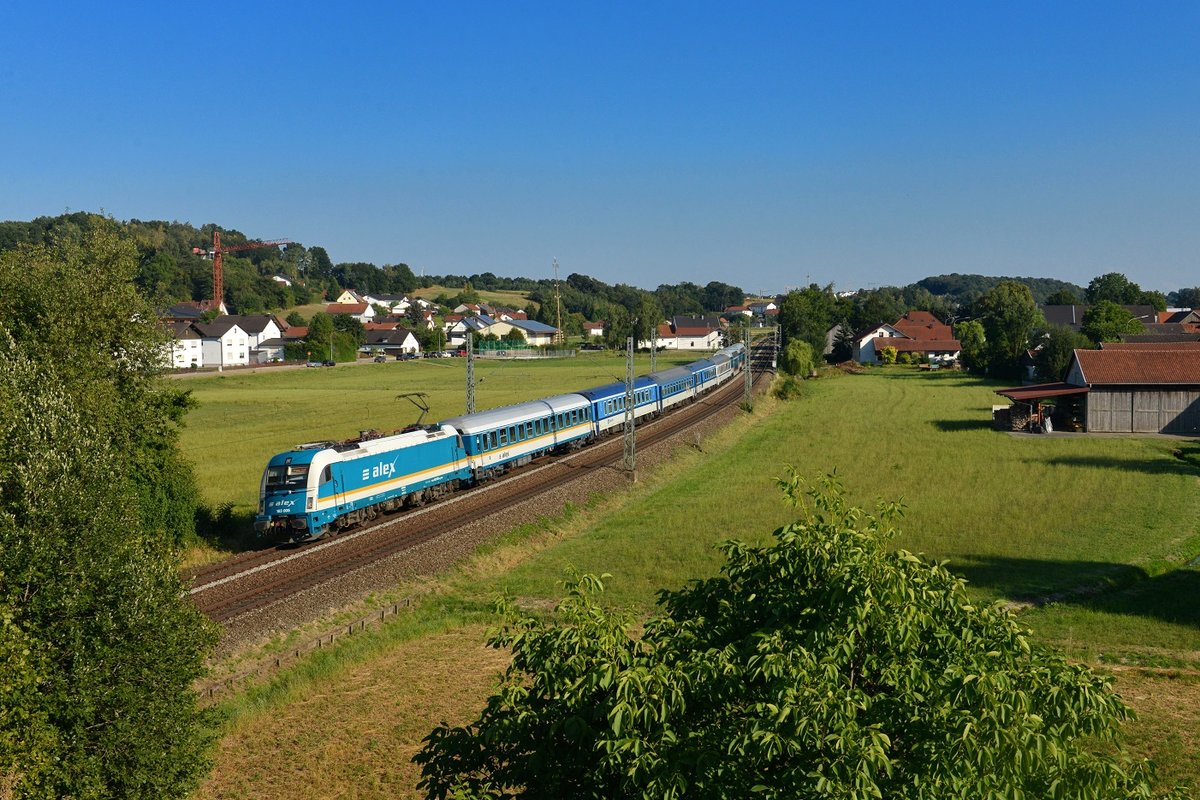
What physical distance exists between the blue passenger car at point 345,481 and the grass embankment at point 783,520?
447 centimetres

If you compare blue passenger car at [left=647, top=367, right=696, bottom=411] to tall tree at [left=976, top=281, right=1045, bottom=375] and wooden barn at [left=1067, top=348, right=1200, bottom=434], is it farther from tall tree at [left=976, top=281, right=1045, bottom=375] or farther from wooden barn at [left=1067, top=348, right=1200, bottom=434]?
tall tree at [left=976, top=281, right=1045, bottom=375]

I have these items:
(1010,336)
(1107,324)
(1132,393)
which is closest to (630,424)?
(1132,393)

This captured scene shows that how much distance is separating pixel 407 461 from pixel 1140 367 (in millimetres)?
48145

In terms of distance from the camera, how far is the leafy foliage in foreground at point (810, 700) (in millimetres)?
7809

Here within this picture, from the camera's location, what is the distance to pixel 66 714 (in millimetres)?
13781

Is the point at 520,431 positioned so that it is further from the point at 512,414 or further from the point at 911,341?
the point at 911,341

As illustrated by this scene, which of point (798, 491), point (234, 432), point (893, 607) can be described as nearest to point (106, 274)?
point (798, 491)

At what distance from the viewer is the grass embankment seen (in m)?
19.3

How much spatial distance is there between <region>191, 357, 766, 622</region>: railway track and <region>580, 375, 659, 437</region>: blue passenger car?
23.2 ft

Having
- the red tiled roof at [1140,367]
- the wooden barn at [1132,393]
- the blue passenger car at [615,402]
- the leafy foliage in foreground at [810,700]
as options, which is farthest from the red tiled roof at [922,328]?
the leafy foliage in foreground at [810,700]

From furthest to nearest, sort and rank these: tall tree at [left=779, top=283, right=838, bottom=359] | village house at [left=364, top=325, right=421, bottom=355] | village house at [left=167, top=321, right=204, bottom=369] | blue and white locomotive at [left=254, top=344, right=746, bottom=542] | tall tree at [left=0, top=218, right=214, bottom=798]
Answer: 1. village house at [left=364, top=325, right=421, bottom=355]
2. tall tree at [left=779, top=283, right=838, bottom=359]
3. village house at [left=167, top=321, right=204, bottom=369]
4. blue and white locomotive at [left=254, top=344, right=746, bottom=542]
5. tall tree at [left=0, top=218, right=214, bottom=798]

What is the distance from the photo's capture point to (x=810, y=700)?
809cm

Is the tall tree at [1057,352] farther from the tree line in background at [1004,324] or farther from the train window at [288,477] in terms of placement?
the train window at [288,477]

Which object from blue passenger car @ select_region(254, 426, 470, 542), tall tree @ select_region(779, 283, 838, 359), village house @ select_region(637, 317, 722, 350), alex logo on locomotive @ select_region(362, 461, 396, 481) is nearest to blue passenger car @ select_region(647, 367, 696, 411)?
blue passenger car @ select_region(254, 426, 470, 542)
